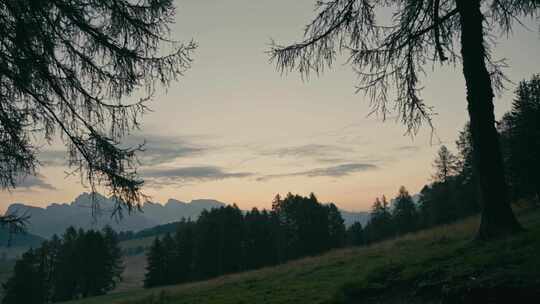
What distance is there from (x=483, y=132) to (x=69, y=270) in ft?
194

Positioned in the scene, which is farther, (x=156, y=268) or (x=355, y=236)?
(x=355, y=236)

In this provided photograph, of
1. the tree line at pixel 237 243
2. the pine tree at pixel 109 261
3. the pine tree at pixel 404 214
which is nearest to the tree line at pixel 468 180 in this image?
the pine tree at pixel 404 214

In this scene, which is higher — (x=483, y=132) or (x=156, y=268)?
(x=483, y=132)

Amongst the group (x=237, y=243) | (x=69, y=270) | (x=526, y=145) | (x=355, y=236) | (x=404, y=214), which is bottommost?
(x=69, y=270)

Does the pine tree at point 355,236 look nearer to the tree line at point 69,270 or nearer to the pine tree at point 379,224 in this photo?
the pine tree at point 379,224

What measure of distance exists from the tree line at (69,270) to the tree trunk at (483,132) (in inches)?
2153

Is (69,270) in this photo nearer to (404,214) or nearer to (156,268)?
(156,268)

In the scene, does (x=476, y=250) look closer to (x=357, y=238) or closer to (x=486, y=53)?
(x=486, y=53)

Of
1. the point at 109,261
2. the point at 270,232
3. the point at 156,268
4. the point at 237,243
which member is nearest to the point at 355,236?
the point at 270,232

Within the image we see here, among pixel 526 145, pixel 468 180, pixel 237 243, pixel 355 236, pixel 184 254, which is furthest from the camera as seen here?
pixel 355 236

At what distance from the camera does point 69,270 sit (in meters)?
53.6

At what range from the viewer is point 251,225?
5916 centimetres

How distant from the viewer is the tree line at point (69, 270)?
4928 cm

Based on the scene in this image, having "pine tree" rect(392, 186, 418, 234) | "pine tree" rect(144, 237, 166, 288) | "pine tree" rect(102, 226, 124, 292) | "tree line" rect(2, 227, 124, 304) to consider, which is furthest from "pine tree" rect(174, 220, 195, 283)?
"pine tree" rect(392, 186, 418, 234)
